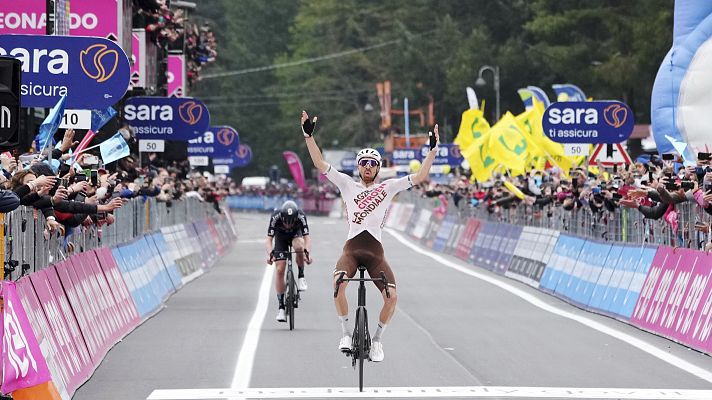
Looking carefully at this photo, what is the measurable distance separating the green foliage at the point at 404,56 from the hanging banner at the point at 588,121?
37.1 m

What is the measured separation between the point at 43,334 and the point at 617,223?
12637mm

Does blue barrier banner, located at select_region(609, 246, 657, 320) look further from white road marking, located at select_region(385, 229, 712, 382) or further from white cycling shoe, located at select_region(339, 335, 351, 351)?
white cycling shoe, located at select_region(339, 335, 351, 351)

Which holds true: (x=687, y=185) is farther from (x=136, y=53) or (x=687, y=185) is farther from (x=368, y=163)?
(x=136, y=53)

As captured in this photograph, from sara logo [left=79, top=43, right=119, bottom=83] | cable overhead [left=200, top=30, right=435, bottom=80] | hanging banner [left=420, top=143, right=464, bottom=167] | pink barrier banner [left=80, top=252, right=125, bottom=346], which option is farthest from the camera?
cable overhead [left=200, top=30, right=435, bottom=80]

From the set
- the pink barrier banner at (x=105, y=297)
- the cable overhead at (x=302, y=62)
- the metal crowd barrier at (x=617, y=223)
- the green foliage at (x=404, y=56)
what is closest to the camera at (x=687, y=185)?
the metal crowd barrier at (x=617, y=223)

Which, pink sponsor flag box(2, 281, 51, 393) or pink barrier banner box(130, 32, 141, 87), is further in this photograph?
pink barrier banner box(130, 32, 141, 87)

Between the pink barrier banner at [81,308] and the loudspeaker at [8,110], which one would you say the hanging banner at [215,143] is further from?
the loudspeaker at [8,110]

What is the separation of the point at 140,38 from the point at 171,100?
10.1ft

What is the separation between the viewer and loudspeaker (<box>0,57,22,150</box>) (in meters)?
11.2

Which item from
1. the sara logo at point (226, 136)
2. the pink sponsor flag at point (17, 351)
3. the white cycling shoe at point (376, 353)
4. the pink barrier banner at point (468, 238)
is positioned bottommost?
the pink barrier banner at point (468, 238)

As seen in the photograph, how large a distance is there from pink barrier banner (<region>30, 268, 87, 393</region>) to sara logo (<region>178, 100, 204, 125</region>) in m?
17.6

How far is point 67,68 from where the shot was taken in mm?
18203

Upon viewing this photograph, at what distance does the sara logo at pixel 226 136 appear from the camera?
178 feet

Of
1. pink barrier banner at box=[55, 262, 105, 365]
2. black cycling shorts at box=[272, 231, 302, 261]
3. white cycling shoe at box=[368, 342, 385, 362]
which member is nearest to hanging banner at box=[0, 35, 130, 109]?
pink barrier banner at box=[55, 262, 105, 365]
